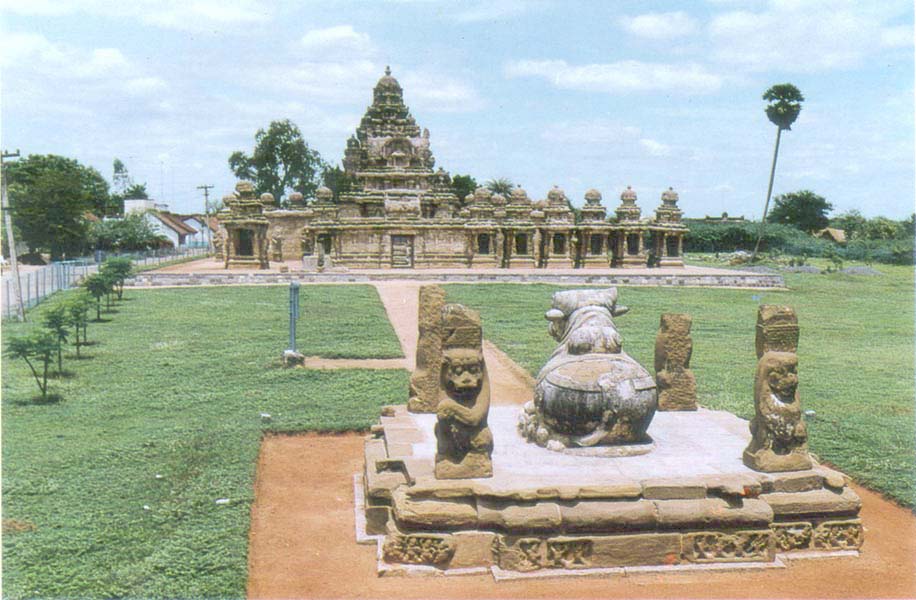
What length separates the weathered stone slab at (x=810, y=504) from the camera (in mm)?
7414

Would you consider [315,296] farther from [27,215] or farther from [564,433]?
[27,215]

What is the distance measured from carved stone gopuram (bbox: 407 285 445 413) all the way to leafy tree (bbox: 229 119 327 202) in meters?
65.6

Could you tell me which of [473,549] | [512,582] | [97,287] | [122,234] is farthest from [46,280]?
[512,582]

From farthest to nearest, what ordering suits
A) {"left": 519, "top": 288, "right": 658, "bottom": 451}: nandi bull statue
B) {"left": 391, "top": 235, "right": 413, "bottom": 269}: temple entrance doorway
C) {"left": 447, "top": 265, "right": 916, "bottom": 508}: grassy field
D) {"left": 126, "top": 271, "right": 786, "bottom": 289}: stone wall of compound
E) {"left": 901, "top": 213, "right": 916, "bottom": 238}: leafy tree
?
{"left": 901, "top": 213, "right": 916, "bottom": 238}: leafy tree < {"left": 391, "top": 235, "right": 413, "bottom": 269}: temple entrance doorway < {"left": 126, "top": 271, "right": 786, "bottom": 289}: stone wall of compound < {"left": 447, "top": 265, "right": 916, "bottom": 508}: grassy field < {"left": 519, "top": 288, "right": 658, "bottom": 451}: nandi bull statue

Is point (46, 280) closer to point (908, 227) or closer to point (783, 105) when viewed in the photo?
point (783, 105)

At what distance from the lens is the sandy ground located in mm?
6668

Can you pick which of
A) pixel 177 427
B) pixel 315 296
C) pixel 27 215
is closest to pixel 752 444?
pixel 177 427

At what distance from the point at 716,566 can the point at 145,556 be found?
5.00 metres

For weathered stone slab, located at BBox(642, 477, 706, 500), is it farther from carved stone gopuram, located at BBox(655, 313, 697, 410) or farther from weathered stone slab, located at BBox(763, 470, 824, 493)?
carved stone gopuram, located at BBox(655, 313, 697, 410)

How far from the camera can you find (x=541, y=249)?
167 ft

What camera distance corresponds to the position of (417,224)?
45.9 meters

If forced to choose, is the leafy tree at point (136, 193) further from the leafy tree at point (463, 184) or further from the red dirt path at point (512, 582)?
the red dirt path at point (512, 582)

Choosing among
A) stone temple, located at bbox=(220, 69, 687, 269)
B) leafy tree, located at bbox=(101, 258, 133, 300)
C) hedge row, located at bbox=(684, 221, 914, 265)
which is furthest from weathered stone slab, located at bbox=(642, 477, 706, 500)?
hedge row, located at bbox=(684, 221, 914, 265)

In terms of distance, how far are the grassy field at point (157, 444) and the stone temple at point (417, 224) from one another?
2356cm
